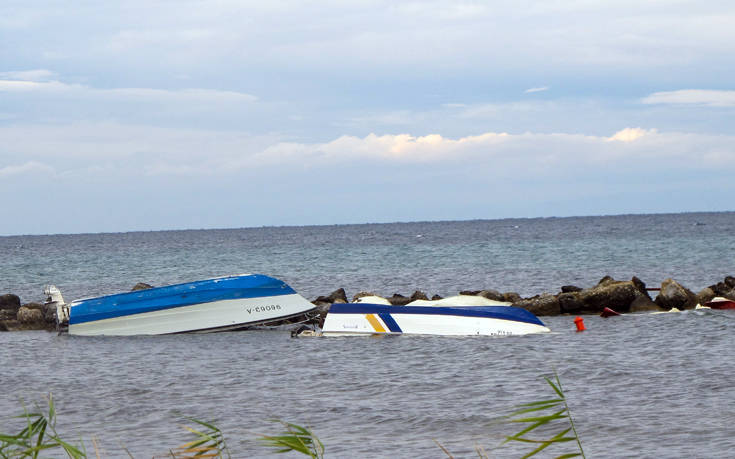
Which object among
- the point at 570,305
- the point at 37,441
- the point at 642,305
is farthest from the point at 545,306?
the point at 37,441

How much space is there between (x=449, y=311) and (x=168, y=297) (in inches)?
350

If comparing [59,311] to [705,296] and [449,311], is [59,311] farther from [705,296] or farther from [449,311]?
[705,296]

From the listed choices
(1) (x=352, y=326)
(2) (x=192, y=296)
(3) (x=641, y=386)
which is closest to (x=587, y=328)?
(1) (x=352, y=326)

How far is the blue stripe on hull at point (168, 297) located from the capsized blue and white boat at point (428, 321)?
3673 millimetres

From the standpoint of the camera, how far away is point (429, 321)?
2322 centimetres

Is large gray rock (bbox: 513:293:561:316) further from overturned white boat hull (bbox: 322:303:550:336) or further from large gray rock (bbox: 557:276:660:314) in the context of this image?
overturned white boat hull (bbox: 322:303:550:336)

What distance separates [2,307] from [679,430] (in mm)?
27714

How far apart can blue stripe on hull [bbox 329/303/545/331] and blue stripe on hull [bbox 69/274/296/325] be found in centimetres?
366

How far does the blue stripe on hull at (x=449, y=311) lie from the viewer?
76.0 feet

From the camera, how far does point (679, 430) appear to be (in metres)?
11.9

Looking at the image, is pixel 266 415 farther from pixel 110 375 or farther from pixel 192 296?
pixel 192 296

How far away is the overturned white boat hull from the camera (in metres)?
22.9

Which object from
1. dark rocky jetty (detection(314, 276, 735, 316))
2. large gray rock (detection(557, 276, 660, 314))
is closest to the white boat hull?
dark rocky jetty (detection(314, 276, 735, 316))

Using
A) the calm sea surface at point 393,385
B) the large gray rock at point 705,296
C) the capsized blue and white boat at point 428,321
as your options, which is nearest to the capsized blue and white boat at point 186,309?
the calm sea surface at point 393,385
